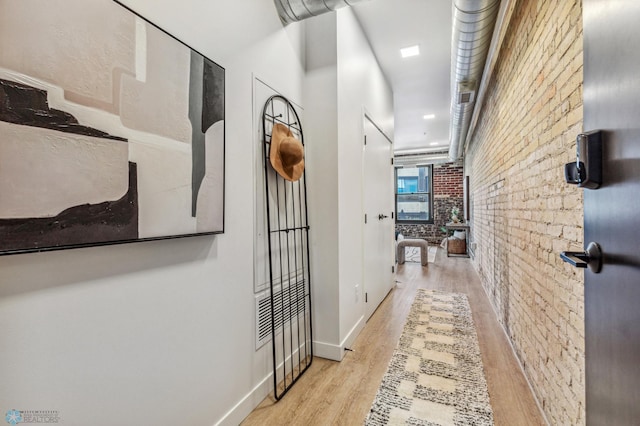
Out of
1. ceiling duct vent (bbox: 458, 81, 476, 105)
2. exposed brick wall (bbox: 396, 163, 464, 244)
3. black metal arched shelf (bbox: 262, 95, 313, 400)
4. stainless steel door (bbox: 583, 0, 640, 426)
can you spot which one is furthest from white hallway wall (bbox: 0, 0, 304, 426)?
exposed brick wall (bbox: 396, 163, 464, 244)

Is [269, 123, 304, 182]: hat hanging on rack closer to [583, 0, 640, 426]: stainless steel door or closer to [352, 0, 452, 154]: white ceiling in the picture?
[583, 0, 640, 426]: stainless steel door

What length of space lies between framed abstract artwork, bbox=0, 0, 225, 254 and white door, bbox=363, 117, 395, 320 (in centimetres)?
205

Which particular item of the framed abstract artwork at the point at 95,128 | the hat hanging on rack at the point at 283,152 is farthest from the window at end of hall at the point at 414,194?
the framed abstract artwork at the point at 95,128

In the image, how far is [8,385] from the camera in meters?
0.78

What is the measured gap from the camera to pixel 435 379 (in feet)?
6.59

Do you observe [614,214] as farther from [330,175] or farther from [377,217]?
[377,217]

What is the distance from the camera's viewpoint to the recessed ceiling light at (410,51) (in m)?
3.33

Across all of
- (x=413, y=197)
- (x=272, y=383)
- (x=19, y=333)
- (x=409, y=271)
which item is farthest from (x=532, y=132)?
(x=413, y=197)

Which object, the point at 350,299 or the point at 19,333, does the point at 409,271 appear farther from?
the point at 19,333

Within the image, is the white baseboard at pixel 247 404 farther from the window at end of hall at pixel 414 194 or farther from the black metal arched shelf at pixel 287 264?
the window at end of hall at pixel 414 194

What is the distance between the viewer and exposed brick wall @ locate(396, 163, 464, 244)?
368 inches

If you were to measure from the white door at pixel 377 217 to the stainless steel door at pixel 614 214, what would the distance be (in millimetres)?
2158

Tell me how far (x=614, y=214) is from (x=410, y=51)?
10.8ft

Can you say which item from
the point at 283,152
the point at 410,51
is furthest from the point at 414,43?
the point at 283,152
